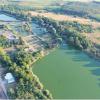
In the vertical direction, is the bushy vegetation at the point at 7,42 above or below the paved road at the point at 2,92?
above

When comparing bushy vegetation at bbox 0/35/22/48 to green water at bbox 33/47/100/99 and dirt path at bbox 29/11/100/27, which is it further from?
dirt path at bbox 29/11/100/27

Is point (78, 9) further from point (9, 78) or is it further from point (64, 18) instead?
point (9, 78)

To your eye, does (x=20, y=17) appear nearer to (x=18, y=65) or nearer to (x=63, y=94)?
(x=18, y=65)

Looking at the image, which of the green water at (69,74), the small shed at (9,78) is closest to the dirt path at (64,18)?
the green water at (69,74)

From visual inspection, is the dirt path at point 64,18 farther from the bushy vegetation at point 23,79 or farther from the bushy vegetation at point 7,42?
the bushy vegetation at point 23,79

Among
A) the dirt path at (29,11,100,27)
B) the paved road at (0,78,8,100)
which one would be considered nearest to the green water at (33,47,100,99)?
the paved road at (0,78,8,100)

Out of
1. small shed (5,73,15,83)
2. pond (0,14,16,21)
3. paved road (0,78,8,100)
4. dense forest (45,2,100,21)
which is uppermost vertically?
dense forest (45,2,100,21)

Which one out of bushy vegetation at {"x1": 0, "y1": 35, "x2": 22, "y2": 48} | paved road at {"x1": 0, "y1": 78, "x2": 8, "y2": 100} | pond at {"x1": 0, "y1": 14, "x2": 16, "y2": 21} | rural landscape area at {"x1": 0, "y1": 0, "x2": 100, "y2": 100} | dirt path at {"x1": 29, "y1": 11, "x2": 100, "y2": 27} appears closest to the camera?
paved road at {"x1": 0, "y1": 78, "x2": 8, "y2": 100}
